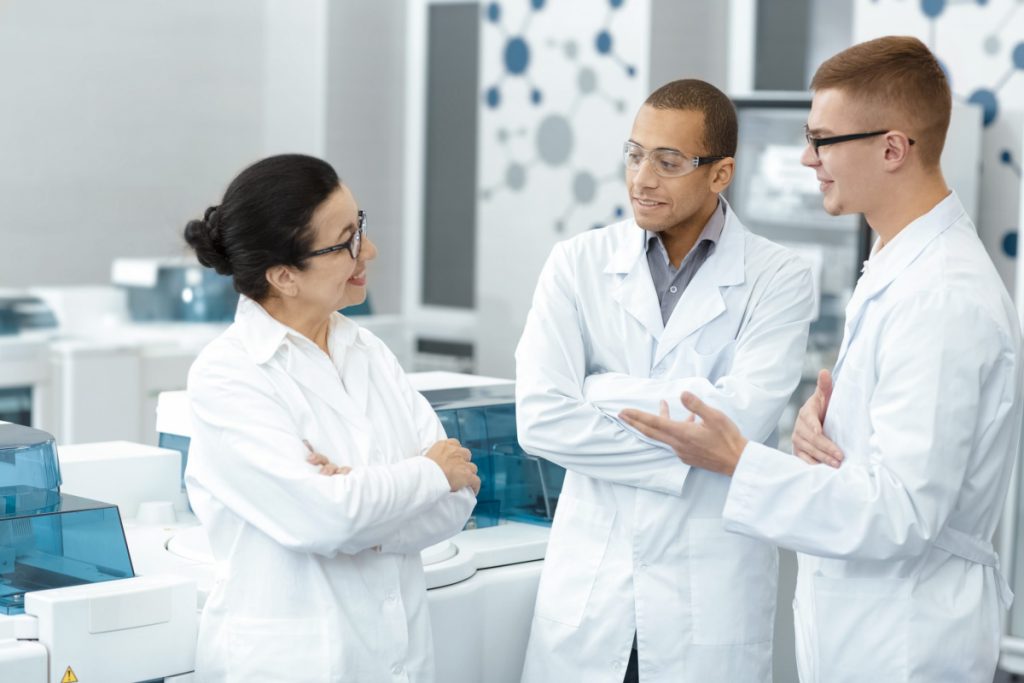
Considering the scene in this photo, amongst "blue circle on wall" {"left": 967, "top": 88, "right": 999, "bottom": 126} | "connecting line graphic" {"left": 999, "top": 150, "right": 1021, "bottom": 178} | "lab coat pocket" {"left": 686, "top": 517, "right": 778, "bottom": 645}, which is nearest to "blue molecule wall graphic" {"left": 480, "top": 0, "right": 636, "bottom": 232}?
"blue circle on wall" {"left": 967, "top": 88, "right": 999, "bottom": 126}

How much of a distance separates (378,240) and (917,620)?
14.4ft

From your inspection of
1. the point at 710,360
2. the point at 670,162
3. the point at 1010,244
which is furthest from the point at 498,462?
the point at 1010,244

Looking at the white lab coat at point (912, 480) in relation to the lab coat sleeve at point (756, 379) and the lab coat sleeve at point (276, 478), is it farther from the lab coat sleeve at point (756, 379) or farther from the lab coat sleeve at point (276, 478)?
the lab coat sleeve at point (276, 478)

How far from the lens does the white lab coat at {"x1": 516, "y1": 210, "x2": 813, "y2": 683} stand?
1687 millimetres

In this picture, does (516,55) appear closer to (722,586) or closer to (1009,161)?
(1009,161)

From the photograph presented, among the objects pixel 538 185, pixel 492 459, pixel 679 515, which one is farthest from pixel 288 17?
pixel 679 515

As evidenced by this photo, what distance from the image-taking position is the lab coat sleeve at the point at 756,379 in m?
1.69

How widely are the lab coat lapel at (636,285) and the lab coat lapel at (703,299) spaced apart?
2cm

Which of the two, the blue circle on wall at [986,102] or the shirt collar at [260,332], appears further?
the blue circle on wall at [986,102]

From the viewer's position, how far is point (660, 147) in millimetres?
1730

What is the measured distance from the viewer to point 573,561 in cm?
174

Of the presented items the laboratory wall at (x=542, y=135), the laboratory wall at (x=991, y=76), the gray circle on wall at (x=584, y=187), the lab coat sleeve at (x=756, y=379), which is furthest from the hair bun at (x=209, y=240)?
the gray circle on wall at (x=584, y=187)

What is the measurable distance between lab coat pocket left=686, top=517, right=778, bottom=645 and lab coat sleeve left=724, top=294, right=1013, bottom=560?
0.85 ft

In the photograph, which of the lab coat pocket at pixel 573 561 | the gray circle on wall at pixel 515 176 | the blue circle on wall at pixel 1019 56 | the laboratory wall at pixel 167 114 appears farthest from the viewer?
the gray circle on wall at pixel 515 176
